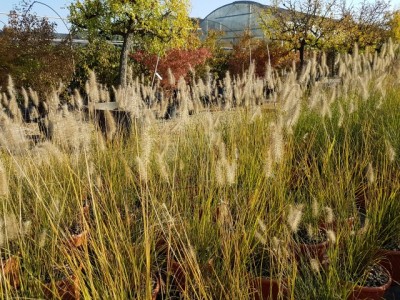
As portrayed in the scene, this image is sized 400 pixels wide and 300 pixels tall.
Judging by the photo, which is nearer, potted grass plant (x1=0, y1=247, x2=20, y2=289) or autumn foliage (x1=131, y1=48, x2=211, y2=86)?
potted grass plant (x1=0, y1=247, x2=20, y2=289)

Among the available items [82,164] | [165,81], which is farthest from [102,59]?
[82,164]

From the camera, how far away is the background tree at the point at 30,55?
305 inches

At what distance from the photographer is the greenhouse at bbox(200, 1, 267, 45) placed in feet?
66.3

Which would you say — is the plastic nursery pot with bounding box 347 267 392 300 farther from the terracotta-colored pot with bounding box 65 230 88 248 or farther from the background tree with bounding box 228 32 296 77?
the background tree with bounding box 228 32 296 77

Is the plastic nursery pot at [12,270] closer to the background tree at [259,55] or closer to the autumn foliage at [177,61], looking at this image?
the autumn foliage at [177,61]

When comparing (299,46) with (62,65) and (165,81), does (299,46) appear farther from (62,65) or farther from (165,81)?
(62,65)

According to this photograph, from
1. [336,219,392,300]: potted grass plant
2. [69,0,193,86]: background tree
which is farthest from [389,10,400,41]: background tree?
[336,219,392,300]: potted grass plant

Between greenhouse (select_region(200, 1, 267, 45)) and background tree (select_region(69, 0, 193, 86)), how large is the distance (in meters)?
11.4

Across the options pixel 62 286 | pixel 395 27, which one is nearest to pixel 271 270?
pixel 62 286

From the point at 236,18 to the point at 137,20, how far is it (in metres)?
13.7

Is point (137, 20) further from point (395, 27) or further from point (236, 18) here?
point (395, 27)

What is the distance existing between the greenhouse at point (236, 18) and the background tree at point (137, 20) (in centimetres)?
1141

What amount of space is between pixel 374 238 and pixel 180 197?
996mm

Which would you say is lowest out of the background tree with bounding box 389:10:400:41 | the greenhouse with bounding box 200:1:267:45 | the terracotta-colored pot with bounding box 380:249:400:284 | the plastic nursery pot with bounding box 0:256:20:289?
the terracotta-colored pot with bounding box 380:249:400:284
